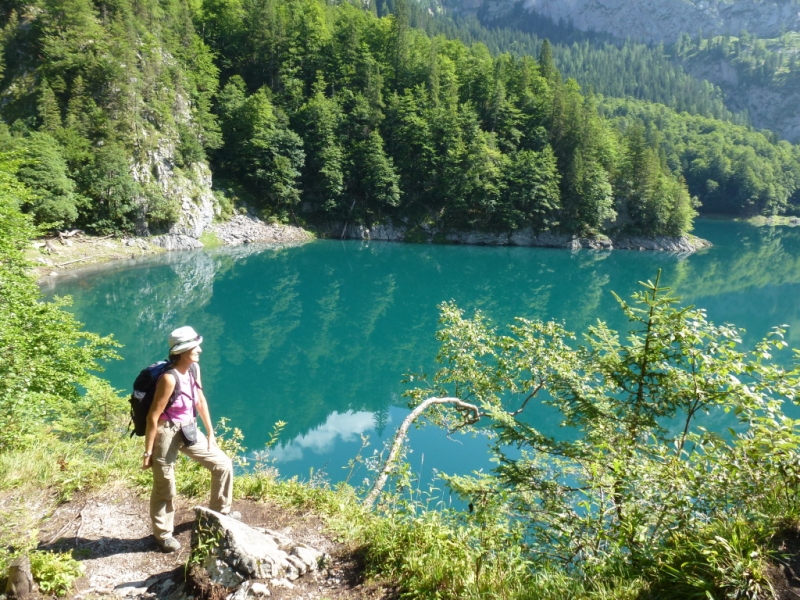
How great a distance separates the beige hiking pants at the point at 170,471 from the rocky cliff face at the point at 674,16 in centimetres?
21296

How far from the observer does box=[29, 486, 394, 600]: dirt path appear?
3385 millimetres

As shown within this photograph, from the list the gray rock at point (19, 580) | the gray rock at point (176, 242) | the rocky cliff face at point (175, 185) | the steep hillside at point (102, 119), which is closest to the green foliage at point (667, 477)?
the gray rock at point (19, 580)

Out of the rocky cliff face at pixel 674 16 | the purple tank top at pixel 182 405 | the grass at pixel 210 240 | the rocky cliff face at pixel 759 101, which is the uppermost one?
the rocky cliff face at pixel 674 16

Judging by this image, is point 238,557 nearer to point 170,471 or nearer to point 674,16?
point 170,471

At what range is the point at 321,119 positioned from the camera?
50.2 metres

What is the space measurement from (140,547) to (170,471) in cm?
73

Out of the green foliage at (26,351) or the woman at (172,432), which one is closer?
the woman at (172,432)

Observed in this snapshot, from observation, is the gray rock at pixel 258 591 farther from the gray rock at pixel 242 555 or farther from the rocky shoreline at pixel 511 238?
the rocky shoreline at pixel 511 238

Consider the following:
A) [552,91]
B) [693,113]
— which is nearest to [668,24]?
[693,113]

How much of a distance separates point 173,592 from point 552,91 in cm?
6197

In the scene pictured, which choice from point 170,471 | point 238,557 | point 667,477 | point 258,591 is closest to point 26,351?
point 170,471

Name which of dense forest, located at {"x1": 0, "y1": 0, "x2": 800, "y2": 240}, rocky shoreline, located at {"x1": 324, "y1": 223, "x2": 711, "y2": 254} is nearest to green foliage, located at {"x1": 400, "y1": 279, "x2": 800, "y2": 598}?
dense forest, located at {"x1": 0, "y1": 0, "x2": 800, "y2": 240}

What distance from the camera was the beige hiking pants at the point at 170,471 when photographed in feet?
12.3

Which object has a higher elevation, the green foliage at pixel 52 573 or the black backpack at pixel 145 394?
the black backpack at pixel 145 394
